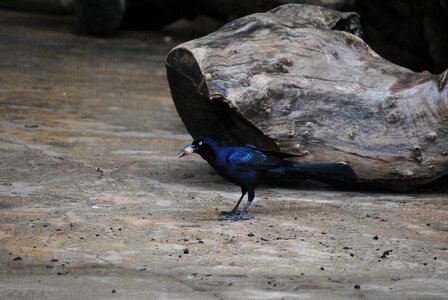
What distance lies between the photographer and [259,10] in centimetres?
1198

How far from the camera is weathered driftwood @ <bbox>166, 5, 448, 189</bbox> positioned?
620 cm

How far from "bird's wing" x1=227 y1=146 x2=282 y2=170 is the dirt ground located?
0.98 feet

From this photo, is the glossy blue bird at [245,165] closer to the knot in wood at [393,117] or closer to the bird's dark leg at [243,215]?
the bird's dark leg at [243,215]

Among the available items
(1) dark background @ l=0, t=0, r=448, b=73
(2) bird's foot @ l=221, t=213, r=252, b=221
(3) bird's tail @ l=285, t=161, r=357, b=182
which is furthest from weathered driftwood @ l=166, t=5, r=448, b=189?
(1) dark background @ l=0, t=0, r=448, b=73

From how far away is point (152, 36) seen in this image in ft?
49.2

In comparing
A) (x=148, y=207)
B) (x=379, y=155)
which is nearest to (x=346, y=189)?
(x=379, y=155)

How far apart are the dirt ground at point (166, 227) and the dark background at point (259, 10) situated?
289 centimetres

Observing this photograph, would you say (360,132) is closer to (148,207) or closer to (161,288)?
(148,207)

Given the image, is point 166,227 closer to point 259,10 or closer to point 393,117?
point 393,117

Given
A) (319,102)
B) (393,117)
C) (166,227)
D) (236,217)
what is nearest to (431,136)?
(393,117)

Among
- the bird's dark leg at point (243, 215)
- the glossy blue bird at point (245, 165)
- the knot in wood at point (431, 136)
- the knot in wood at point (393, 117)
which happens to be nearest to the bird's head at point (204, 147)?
the glossy blue bird at point (245, 165)

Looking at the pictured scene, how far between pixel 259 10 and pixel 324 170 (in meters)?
6.37

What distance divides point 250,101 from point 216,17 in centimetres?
804

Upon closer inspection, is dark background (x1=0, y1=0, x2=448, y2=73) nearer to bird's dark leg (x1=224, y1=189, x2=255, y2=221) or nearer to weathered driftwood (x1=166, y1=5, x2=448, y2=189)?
weathered driftwood (x1=166, y1=5, x2=448, y2=189)
